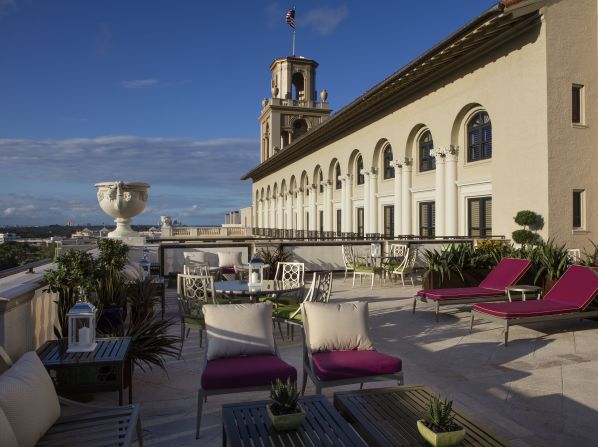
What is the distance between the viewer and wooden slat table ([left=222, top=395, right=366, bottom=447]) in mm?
3166

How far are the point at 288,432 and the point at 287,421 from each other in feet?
0.24

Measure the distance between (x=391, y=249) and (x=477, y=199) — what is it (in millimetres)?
5130

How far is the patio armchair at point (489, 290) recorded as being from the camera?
903 centimetres

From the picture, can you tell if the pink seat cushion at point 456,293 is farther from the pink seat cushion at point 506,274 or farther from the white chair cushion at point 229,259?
the white chair cushion at point 229,259

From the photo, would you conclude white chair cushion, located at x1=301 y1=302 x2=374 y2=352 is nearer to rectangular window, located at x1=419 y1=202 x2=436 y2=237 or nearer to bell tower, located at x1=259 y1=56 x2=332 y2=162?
rectangular window, located at x1=419 y1=202 x2=436 y2=237

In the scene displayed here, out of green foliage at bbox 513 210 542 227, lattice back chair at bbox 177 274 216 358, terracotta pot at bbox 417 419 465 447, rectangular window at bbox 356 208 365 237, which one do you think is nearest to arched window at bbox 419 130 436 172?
green foliage at bbox 513 210 542 227

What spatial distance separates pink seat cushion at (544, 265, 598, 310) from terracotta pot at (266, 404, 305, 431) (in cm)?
642

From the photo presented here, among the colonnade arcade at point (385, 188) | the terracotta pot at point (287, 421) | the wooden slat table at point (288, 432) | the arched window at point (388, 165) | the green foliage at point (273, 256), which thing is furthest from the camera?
the arched window at point (388, 165)

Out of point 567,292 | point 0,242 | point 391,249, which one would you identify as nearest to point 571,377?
point 567,292

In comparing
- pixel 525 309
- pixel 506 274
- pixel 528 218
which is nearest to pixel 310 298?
pixel 525 309

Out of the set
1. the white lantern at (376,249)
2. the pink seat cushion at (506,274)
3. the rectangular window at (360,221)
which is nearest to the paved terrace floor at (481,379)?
the pink seat cushion at (506,274)

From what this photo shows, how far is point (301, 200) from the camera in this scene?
138 ft

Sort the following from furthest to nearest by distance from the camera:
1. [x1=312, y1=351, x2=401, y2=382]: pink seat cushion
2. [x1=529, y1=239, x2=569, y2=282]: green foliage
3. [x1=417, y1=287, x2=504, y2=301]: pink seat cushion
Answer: [x1=529, y1=239, x2=569, y2=282]: green foliage
[x1=417, y1=287, x2=504, y2=301]: pink seat cushion
[x1=312, y1=351, x2=401, y2=382]: pink seat cushion

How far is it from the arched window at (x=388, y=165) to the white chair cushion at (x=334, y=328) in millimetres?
21578
